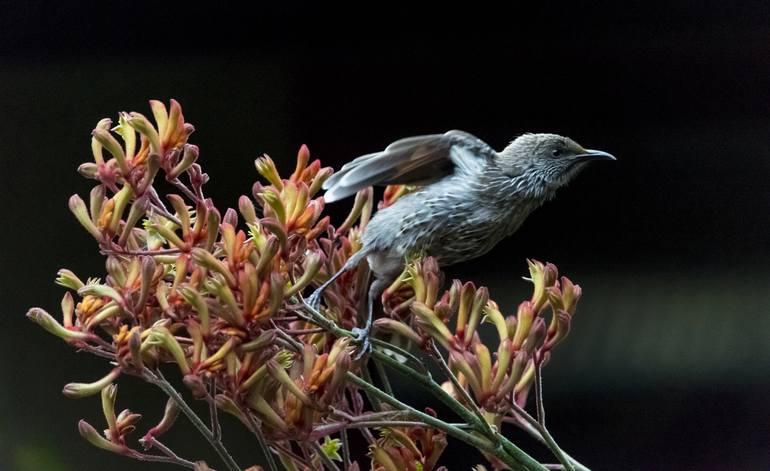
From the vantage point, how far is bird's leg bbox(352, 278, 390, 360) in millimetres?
452

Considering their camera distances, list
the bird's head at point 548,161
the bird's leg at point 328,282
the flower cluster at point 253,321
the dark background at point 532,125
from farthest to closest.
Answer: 1. the dark background at point 532,125
2. the bird's head at point 548,161
3. the bird's leg at point 328,282
4. the flower cluster at point 253,321

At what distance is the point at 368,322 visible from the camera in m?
0.48

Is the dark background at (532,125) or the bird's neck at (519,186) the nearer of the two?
the bird's neck at (519,186)

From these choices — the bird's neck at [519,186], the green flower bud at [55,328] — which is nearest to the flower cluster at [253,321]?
the green flower bud at [55,328]

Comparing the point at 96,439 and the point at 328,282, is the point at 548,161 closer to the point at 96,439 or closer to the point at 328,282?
the point at 328,282

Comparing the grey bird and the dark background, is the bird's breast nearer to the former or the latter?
the grey bird

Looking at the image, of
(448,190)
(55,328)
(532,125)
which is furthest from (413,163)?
(532,125)

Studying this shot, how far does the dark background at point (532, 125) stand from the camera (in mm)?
1081

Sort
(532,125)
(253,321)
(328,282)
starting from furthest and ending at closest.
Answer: (532,125)
(328,282)
(253,321)

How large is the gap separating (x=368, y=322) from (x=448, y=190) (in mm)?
151

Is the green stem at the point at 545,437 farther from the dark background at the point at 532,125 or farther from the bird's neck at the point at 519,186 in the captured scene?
the dark background at the point at 532,125

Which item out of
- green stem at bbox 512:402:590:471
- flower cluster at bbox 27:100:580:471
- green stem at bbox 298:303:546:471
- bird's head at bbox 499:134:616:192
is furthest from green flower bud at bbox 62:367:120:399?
bird's head at bbox 499:134:616:192

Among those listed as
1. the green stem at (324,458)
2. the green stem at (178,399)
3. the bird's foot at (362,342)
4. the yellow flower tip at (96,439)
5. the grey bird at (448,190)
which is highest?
the grey bird at (448,190)

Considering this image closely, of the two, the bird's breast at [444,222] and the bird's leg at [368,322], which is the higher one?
the bird's breast at [444,222]
